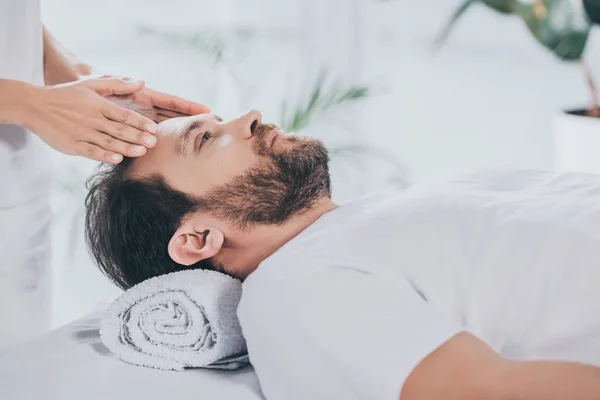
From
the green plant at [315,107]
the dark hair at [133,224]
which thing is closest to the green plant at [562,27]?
the green plant at [315,107]

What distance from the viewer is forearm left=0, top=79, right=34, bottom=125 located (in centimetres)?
162

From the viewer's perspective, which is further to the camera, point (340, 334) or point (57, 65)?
point (57, 65)

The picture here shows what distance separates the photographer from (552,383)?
47.0 inches

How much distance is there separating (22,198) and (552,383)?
1244 mm

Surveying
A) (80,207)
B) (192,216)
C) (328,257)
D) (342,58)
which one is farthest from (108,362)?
(342,58)

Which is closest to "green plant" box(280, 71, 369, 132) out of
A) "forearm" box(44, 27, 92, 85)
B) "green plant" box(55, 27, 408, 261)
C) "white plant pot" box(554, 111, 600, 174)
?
"green plant" box(55, 27, 408, 261)

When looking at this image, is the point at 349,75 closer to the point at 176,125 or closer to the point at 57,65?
the point at 57,65

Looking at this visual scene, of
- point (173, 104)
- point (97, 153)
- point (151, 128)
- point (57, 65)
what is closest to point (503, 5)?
point (173, 104)

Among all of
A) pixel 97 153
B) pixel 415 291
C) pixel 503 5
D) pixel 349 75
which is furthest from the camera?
pixel 349 75

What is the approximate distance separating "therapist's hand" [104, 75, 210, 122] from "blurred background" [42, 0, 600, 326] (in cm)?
→ 106

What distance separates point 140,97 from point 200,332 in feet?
2.13

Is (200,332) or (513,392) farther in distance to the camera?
(200,332)

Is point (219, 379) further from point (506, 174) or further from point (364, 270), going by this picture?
point (506, 174)

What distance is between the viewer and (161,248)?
65.6 inches
